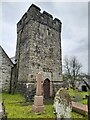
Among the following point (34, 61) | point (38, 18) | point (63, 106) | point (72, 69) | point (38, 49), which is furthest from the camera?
point (72, 69)

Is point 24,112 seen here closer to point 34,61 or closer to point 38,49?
point 34,61

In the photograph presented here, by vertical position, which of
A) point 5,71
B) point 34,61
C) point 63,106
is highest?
point 34,61

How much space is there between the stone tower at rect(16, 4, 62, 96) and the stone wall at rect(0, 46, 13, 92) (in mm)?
1192

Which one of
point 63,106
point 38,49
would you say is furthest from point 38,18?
point 63,106

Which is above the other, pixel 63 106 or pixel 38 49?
pixel 38 49

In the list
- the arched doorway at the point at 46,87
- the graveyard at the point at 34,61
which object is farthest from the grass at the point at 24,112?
the arched doorway at the point at 46,87

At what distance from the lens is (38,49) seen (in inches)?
617

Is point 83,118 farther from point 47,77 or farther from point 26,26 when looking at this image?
point 26,26

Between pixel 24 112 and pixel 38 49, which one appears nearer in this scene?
pixel 24 112

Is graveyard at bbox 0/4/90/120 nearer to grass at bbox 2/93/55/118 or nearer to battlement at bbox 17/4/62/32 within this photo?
battlement at bbox 17/4/62/32

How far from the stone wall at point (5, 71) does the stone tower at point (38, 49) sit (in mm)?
1192

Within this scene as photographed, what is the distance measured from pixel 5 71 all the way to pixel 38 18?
22.7 feet

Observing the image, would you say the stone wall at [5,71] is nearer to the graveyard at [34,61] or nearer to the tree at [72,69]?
the graveyard at [34,61]

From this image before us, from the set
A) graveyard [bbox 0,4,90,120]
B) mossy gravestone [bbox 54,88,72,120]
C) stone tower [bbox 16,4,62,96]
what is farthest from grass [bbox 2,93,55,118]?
stone tower [bbox 16,4,62,96]
